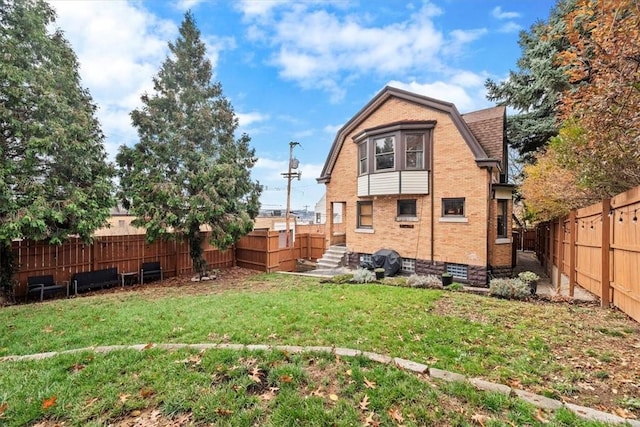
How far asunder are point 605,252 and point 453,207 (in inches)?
270

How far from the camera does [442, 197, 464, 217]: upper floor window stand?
12.5 metres

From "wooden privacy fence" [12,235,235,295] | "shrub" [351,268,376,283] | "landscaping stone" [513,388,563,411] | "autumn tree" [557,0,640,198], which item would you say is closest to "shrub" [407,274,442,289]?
"shrub" [351,268,376,283]

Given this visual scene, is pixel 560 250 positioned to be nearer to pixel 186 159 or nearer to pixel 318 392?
pixel 318 392

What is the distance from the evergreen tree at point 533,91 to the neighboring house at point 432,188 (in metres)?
3.55

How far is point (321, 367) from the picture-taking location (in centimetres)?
370

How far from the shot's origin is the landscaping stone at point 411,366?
11.7 ft

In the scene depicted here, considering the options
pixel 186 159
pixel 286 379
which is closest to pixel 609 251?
pixel 286 379

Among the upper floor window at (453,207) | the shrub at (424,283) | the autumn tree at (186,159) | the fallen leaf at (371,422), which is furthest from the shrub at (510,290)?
the autumn tree at (186,159)

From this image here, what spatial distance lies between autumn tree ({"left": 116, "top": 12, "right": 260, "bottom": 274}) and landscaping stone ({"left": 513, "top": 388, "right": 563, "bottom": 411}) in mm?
10815

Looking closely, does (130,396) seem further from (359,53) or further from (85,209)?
(359,53)

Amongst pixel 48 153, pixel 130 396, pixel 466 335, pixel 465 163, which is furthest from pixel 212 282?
pixel 465 163

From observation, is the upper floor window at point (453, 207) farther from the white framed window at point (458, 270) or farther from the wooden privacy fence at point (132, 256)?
the wooden privacy fence at point (132, 256)

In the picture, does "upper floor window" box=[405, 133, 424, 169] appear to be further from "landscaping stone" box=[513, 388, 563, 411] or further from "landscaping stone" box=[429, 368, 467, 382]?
"landscaping stone" box=[513, 388, 563, 411]

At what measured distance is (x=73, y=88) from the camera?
10273 mm
